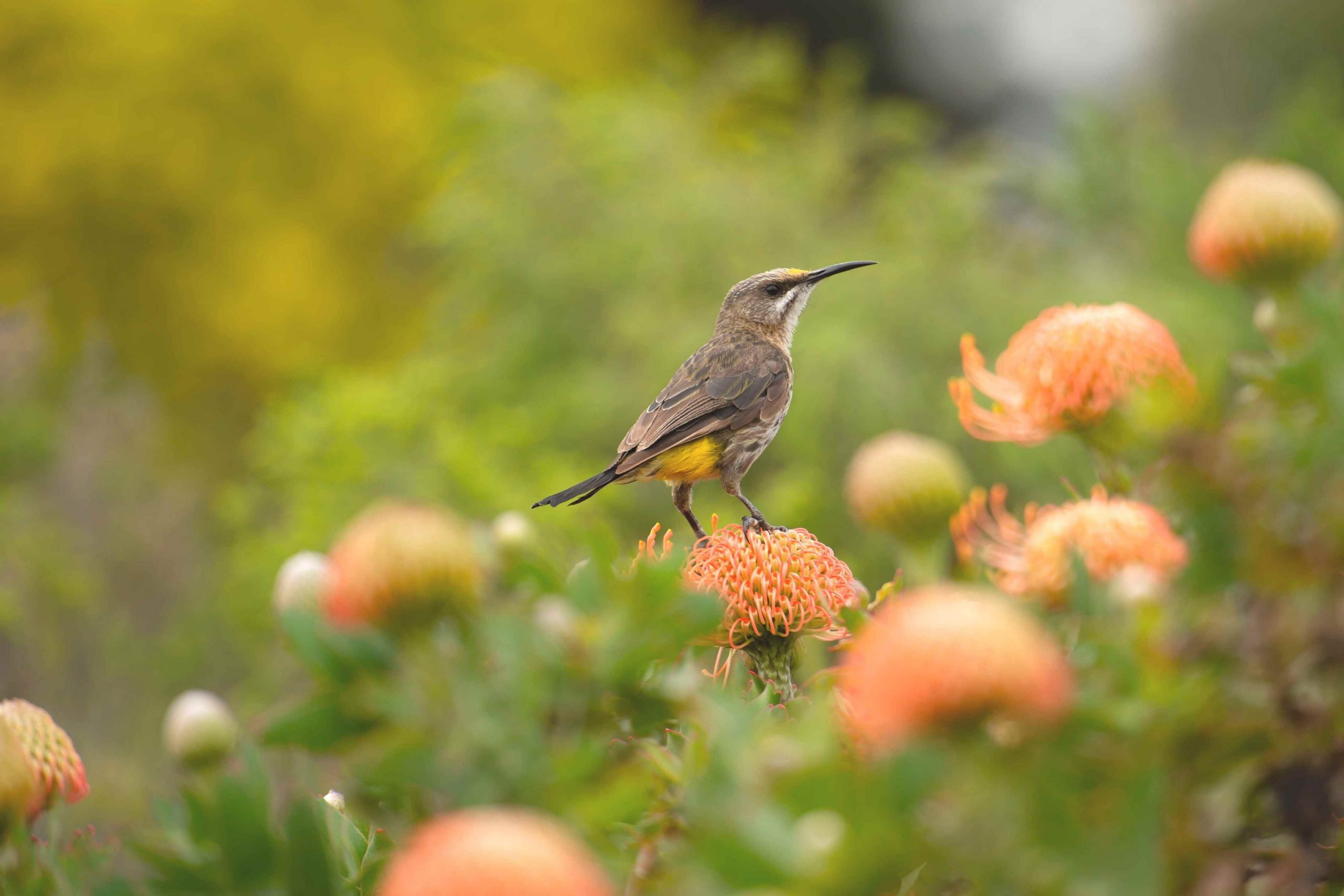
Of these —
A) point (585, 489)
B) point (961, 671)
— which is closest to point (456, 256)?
point (585, 489)

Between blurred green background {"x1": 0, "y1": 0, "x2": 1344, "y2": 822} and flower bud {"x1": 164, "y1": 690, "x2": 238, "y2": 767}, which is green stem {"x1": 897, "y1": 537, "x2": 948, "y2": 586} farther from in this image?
blurred green background {"x1": 0, "y1": 0, "x2": 1344, "y2": 822}

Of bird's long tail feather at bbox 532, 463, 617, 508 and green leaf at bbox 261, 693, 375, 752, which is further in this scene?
bird's long tail feather at bbox 532, 463, 617, 508

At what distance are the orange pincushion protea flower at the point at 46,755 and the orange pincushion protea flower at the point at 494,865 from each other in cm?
89

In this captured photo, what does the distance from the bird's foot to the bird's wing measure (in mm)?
521

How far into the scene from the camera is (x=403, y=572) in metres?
1.22

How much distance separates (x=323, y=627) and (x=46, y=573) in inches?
420

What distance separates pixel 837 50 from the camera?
2045 cm

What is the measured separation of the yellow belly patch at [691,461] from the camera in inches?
166

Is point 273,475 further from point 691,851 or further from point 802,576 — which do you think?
point 691,851

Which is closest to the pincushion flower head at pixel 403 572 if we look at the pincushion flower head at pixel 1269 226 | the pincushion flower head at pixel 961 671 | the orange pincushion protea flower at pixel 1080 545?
the pincushion flower head at pixel 961 671

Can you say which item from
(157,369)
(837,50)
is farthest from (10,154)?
(837,50)

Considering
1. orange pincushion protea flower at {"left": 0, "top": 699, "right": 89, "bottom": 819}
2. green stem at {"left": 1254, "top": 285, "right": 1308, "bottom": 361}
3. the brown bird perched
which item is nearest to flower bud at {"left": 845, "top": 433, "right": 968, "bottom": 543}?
green stem at {"left": 1254, "top": 285, "right": 1308, "bottom": 361}

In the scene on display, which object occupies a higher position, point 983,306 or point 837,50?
point 837,50

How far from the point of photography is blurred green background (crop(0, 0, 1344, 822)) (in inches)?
421
